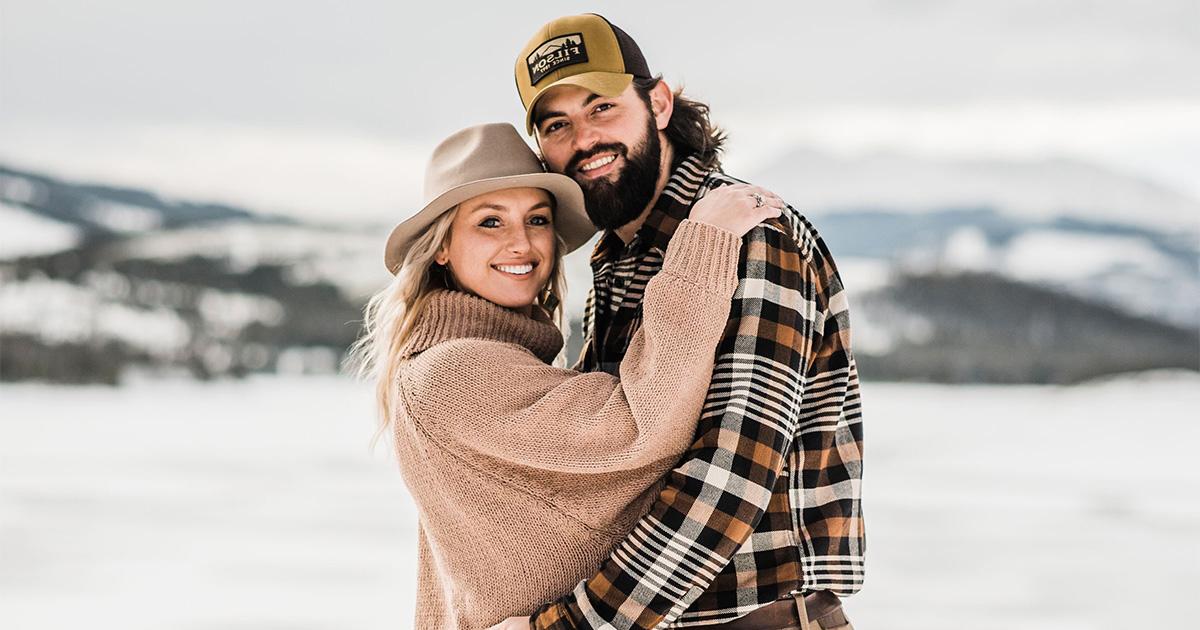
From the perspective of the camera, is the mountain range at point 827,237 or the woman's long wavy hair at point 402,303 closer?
the woman's long wavy hair at point 402,303

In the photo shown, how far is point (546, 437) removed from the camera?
140 cm

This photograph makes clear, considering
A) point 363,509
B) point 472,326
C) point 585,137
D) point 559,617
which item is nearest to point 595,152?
point 585,137

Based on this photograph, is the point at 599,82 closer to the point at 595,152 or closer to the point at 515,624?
the point at 595,152

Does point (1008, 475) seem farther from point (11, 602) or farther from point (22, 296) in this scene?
point (22, 296)

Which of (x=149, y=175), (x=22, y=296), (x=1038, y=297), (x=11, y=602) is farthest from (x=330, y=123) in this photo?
(x=1038, y=297)

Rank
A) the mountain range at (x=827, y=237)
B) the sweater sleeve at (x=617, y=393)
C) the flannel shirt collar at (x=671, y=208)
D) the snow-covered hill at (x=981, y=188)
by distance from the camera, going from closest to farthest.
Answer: the sweater sleeve at (x=617, y=393) < the flannel shirt collar at (x=671, y=208) < the mountain range at (x=827, y=237) < the snow-covered hill at (x=981, y=188)

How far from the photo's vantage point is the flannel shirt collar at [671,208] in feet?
5.22

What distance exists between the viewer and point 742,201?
1445mm

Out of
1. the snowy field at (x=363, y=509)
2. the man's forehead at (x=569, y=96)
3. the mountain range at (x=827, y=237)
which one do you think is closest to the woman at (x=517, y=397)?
the man's forehead at (x=569, y=96)

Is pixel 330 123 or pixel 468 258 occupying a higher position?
pixel 330 123

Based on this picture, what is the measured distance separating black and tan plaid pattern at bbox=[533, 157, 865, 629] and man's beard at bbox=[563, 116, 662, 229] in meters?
0.08

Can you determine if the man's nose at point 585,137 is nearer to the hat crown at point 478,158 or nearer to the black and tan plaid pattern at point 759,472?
the hat crown at point 478,158

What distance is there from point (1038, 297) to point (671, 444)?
952 cm

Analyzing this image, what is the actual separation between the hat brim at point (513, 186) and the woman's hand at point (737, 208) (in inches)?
11.3
